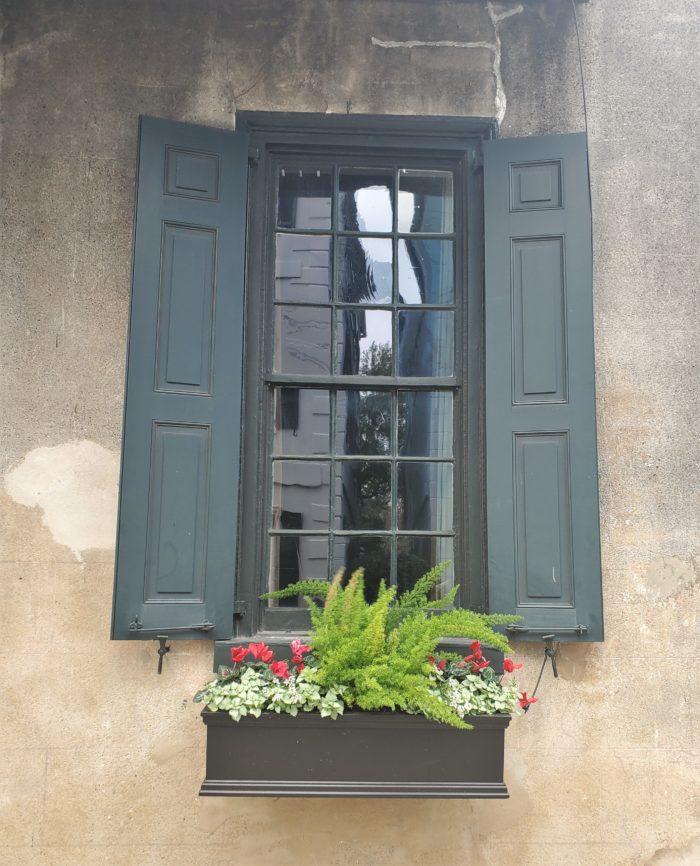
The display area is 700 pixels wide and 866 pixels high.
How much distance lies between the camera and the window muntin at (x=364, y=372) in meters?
3.68

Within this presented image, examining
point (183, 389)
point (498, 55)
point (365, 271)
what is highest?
point (498, 55)

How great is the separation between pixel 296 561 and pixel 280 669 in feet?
2.26

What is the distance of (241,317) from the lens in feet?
11.6

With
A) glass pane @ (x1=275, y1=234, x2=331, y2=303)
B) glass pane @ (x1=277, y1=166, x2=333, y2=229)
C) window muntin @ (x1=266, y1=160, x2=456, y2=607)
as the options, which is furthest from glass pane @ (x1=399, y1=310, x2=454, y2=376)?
glass pane @ (x1=277, y1=166, x2=333, y2=229)

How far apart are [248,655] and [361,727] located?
0.59 metres

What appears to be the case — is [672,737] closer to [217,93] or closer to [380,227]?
[380,227]

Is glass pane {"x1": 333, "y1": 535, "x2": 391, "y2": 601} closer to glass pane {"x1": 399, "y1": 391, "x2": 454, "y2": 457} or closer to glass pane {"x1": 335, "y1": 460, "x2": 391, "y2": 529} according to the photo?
glass pane {"x1": 335, "y1": 460, "x2": 391, "y2": 529}

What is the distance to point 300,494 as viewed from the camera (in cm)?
370

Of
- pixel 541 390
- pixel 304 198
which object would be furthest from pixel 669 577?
pixel 304 198

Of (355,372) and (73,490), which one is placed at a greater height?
(355,372)

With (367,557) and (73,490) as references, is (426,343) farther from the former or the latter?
(73,490)

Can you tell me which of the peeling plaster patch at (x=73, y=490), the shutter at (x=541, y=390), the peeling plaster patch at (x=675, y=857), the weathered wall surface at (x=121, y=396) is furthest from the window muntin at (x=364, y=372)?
the peeling plaster patch at (x=675, y=857)

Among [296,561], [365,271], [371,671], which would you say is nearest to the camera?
[371,671]

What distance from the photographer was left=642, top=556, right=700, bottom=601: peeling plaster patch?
3.55 metres
